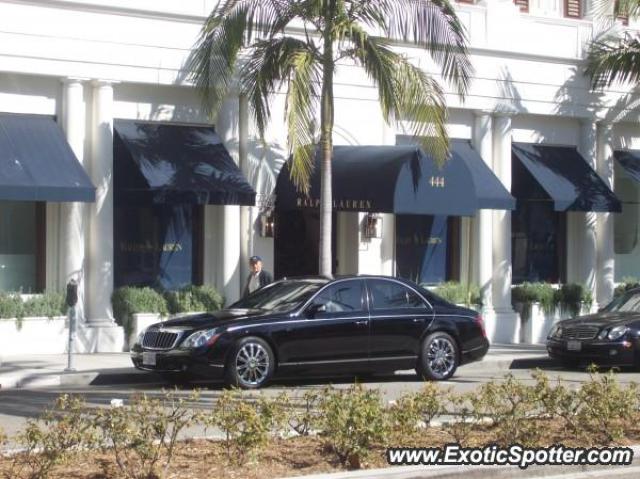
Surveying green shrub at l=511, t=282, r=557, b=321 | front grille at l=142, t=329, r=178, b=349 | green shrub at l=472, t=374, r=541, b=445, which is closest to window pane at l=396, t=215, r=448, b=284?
green shrub at l=511, t=282, r=557, b=321

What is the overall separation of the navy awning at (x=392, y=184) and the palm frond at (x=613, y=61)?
476cm

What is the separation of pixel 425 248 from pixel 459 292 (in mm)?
1120

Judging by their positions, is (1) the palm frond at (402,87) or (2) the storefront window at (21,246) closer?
(1) the palm frond at (402,87)

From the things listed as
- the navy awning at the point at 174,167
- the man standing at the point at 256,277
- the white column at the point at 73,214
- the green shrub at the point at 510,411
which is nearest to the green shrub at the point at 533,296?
the navy awning at the point at 174,167

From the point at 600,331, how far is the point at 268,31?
23.6 feet

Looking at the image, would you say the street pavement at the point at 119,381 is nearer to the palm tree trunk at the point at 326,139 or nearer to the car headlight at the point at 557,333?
the car headlight at the point at 557,333

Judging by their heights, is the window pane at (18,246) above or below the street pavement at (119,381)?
above

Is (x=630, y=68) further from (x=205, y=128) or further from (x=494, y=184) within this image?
(x=205, y=128)

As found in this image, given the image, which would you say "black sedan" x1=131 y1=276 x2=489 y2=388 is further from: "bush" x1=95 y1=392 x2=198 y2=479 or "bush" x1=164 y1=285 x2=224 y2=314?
"bush" x1=95 y1=392 x2=198 y2=479

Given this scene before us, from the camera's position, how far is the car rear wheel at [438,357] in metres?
17.6

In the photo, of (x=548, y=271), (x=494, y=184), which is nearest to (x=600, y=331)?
(x=494, y=184)

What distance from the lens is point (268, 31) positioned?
20531mm

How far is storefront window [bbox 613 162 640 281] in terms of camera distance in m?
28.0

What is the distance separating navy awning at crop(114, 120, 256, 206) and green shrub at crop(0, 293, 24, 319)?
2519mm
